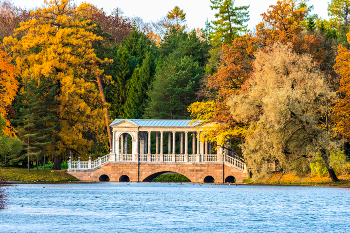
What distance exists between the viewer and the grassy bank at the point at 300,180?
160 feet

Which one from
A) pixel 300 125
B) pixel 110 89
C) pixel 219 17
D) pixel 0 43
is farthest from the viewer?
pixel 219 17

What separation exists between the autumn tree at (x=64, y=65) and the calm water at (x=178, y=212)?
18.4 meters

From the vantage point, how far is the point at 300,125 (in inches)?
1815

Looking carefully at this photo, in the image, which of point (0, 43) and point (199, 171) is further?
point (0, 43)

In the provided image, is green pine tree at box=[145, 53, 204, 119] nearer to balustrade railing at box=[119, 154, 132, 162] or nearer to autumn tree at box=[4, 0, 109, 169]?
autumn tree at box=[4, 0, 109, 169]

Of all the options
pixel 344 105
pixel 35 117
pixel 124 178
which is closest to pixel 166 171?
pixel 124 178

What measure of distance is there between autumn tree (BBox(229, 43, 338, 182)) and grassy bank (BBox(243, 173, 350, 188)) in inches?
33.4

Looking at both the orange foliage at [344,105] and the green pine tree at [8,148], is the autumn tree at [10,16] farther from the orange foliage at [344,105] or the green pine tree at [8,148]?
the orange foliage at [344,105]

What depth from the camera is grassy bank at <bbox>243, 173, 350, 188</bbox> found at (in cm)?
4869

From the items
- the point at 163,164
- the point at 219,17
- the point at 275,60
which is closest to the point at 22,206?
the point at 275,60

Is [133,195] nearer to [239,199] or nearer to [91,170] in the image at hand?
[239,199]

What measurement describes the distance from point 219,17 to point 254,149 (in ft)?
127

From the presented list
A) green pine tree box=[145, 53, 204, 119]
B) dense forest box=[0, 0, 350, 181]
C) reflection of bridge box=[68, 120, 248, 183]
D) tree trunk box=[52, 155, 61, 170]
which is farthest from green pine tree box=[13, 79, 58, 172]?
green pine tree box=[145, 53, 204, 119]

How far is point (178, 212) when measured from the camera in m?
30.7
